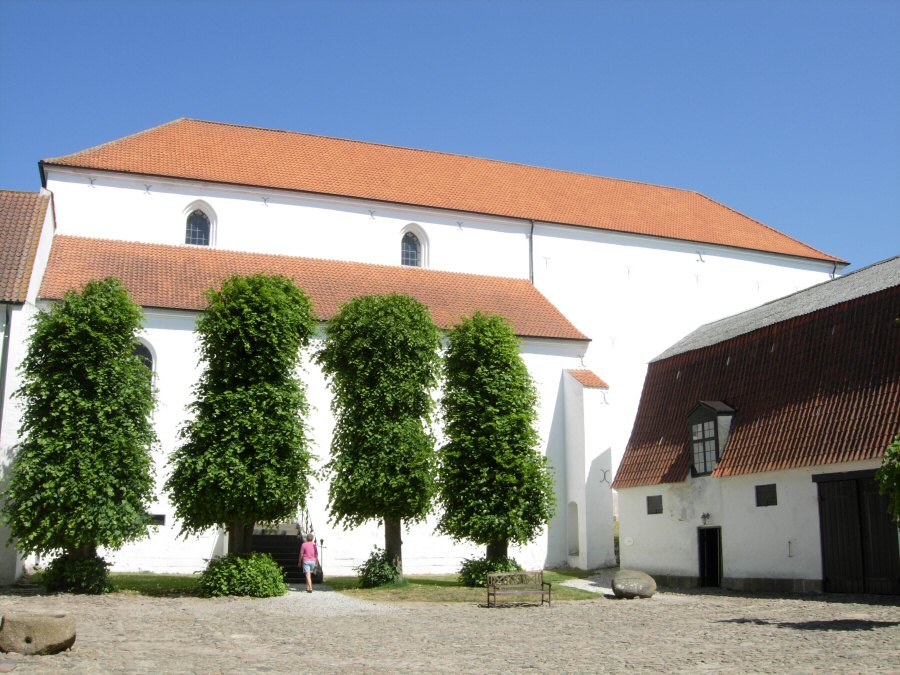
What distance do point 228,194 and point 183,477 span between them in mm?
13643

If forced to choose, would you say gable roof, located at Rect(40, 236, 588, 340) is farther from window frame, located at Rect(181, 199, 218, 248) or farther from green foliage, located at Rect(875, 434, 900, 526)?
green foliage, located at Rect(875, 434, 900, 526)

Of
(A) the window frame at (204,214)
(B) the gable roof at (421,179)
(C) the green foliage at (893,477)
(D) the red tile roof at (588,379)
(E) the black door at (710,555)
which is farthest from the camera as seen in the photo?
(B) the gable roof at (421,179)

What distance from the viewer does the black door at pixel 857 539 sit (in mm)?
17234

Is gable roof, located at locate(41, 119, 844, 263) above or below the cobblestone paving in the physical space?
above

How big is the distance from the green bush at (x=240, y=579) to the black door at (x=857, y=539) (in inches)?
455

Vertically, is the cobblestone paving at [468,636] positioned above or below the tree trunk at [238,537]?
below

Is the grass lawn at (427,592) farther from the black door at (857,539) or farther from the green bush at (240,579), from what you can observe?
the black door at (857,539)

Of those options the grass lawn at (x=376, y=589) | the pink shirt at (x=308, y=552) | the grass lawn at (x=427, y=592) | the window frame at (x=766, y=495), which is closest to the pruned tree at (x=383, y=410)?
the pink shirt at (x=308, y=552)

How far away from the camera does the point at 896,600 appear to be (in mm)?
16500

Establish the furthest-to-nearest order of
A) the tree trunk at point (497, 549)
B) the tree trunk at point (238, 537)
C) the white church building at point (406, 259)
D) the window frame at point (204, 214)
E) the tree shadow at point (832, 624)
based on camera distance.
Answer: the window frame at point (204, 214) < the white church building at point (406, 259) < the tree trunk at point (497, 549) < the tree trunk at point (238, 537) < the tree shadow at point (832, 624)

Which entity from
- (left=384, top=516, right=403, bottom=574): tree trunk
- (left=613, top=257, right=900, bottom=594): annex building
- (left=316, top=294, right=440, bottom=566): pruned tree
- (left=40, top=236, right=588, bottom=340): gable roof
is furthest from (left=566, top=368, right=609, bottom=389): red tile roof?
(left=384, top=516, right=403, bottom=574): tree trunk

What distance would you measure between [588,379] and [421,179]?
440 inches

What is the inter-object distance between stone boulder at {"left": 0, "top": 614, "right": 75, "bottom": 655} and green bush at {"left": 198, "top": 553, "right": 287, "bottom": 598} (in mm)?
7939

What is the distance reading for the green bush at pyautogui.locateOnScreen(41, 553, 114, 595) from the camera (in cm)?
1848
